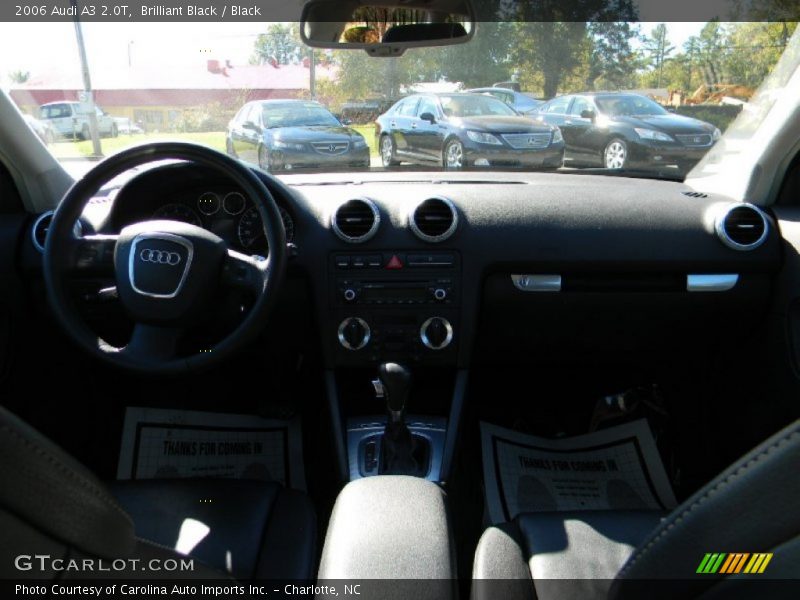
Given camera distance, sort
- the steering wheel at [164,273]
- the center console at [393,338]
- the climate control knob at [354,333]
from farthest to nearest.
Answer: the climate control knob at [354,333] < the center console at [393,338] < the steering wheel at [164,273]

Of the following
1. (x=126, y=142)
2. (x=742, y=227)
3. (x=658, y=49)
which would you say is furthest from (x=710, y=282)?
(x=126, y=142)

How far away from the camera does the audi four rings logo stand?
1.95 meters

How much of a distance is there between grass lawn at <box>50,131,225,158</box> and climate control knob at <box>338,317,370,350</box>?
0.68 metres

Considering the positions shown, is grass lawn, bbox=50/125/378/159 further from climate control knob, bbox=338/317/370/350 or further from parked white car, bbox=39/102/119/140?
climate control knob, bbox=338/317/370/350

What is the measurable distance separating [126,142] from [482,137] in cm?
128

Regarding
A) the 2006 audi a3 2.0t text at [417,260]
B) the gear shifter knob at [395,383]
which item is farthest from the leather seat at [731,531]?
the gear shifter knob at [395,383]

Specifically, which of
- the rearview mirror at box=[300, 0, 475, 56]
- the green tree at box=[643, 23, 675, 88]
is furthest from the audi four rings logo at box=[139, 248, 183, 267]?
the green tree at box=[643, 23, 675, 88]

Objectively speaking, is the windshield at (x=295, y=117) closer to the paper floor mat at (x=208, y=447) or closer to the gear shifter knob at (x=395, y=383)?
the gear shifter knob at (x=395, y=383)

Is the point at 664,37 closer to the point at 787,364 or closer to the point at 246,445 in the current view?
the point at 787,364

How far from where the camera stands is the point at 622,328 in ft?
8.69

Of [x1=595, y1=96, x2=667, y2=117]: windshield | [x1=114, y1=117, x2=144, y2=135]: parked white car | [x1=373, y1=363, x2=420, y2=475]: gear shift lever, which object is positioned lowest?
[x1=373, y1=363, x2=420, y2=475]: gear shift lever

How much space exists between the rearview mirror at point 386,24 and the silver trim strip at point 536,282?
0.80 m

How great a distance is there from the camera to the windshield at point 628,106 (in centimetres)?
268

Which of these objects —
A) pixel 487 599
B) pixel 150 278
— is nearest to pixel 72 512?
pixel 487 599
